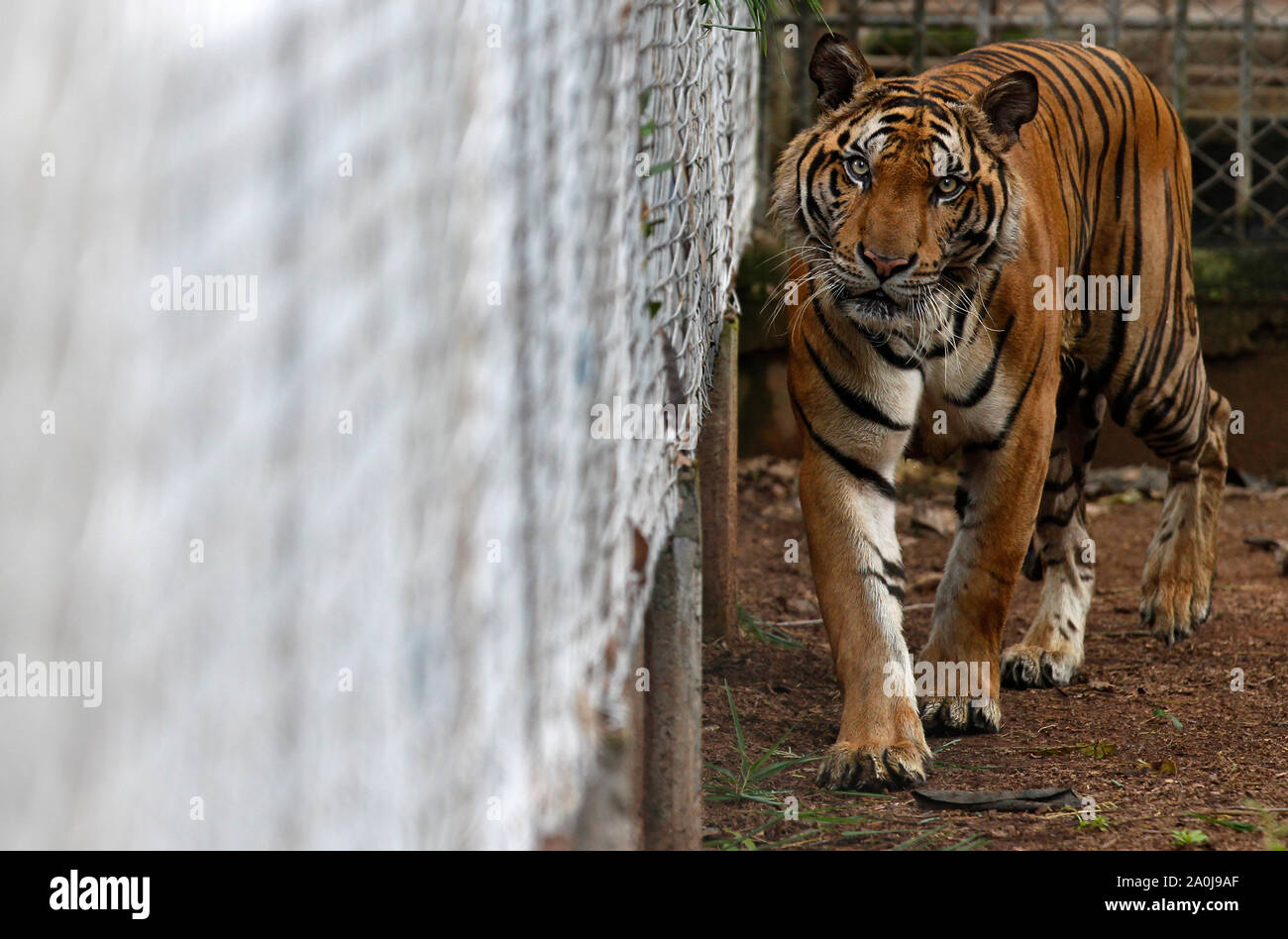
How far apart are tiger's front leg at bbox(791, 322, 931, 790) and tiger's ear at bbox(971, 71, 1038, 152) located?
565mm

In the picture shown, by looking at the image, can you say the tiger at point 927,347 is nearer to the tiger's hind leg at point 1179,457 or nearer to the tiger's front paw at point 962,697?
the tiger's front paw at point 962,697

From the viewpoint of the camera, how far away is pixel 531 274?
1.08m

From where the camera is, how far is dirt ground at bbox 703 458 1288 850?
2.45m

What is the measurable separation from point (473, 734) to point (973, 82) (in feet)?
9.30

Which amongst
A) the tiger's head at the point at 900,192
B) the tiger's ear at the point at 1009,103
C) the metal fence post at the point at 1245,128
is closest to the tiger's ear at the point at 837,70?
the tiger's head at the point at 900,192

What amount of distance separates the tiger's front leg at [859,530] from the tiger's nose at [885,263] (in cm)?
21

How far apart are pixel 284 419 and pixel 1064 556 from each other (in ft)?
11.4

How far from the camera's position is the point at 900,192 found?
280cm

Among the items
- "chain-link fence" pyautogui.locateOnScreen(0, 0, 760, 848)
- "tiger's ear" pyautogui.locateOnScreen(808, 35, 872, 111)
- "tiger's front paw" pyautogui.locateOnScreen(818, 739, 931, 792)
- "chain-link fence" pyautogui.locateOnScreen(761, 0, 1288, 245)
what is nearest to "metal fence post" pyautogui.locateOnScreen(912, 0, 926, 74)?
"chain-link fence" pyautogui.locateOnScreen(761, 0, 1288, 245)

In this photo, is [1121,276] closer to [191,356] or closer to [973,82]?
[973,82]
